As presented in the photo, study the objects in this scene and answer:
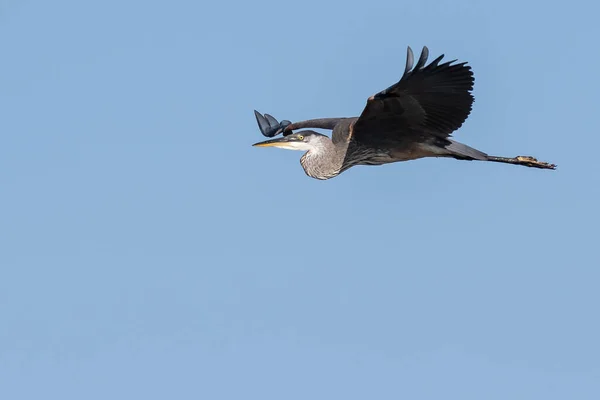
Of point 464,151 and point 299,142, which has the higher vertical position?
point 299,142

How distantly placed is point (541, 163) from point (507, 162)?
511 millimetres

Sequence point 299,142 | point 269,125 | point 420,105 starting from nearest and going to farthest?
point 420,105, point 299,142, point 269,125

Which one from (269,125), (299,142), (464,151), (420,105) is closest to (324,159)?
(299,142)

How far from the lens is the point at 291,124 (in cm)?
1755

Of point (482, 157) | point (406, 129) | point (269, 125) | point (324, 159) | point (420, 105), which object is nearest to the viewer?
point (420, 105)

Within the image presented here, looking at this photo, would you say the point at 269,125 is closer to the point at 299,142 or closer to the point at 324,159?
the point at 299,142

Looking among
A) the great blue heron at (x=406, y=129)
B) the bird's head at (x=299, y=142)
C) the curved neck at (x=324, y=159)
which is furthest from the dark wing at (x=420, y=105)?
the bird's head at (x=299, y=142)

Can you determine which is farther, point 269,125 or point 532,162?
point 269,125

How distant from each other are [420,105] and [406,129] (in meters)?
0.69

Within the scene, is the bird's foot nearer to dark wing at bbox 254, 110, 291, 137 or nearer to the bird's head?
the bird's head

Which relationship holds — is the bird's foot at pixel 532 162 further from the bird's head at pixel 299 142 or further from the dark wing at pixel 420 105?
the bird's head at pixel 299 142

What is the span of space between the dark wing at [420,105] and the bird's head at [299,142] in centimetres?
100

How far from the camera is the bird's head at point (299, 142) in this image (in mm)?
15375

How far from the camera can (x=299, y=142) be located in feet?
51.0
